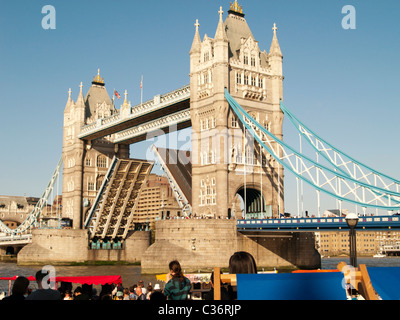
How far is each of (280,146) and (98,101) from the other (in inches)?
1485

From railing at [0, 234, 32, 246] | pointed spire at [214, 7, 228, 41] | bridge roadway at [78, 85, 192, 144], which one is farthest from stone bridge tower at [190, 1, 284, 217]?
railing at [0, 234, 32, 246]

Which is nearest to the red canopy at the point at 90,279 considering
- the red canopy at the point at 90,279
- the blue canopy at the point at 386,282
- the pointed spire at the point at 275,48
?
the red canopy at the point at 90,279

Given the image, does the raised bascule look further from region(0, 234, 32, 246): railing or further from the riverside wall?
region(0, 234, 32, 246): railing

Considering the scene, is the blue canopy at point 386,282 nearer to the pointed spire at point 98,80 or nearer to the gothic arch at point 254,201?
the gothic arch at point 254,201

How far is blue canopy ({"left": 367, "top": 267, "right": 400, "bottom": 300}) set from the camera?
810 cm

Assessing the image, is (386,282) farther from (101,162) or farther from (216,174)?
(101,162)

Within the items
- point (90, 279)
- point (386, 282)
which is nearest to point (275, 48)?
point (90, 279)

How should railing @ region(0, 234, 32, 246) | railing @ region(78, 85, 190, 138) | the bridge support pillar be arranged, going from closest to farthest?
the bridge support pillar < railing @ region(78, 85, 190, 138) < railing @ region(0, 234, 32, 246)

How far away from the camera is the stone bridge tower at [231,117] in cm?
5608

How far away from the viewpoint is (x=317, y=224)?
46969 millimetres

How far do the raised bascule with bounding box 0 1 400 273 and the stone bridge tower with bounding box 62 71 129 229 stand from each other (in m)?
7.29

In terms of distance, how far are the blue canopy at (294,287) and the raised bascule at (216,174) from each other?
37.6 meters
